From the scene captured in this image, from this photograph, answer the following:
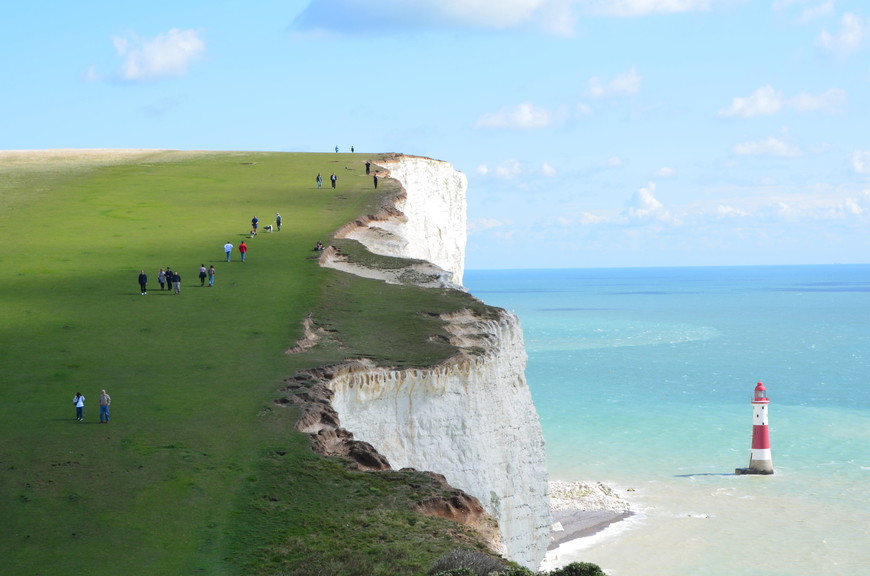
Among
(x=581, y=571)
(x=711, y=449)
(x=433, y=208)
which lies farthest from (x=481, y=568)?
(x=433, y=208)

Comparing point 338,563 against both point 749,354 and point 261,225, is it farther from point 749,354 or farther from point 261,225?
point 749,354

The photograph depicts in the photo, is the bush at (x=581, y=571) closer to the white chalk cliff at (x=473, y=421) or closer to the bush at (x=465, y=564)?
the bush at (x=465, y=564)

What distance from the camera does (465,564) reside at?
22156 millimetres

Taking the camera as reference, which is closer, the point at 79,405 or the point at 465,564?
the point at 465,564

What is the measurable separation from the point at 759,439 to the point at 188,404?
43823 millimetres

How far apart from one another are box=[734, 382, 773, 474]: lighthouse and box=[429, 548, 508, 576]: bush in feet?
145

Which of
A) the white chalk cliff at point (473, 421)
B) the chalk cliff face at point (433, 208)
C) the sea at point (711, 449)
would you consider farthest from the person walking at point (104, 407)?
the chalk cliff face at point (433, 208)

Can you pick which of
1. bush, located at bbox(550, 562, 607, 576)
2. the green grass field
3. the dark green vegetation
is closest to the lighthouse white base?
the green grass field

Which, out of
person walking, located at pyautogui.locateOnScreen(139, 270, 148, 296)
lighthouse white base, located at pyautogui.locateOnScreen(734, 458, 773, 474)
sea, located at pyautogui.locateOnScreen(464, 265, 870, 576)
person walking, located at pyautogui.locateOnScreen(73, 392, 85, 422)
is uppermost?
person walking, located at pyautogui.locateOnScreen(139, 270, 148, 296)

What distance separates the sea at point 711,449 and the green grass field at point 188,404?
53.0ft

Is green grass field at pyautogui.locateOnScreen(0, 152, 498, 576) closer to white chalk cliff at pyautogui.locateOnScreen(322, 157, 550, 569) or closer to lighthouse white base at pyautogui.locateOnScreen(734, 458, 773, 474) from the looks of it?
white chalk cliff at pyautogui.locateOnScreen(322, 157, 550, 569)

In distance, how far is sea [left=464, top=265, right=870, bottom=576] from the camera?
5359 centimetres

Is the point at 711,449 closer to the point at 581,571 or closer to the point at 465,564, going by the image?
the point at 581,571

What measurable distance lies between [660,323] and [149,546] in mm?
171126
